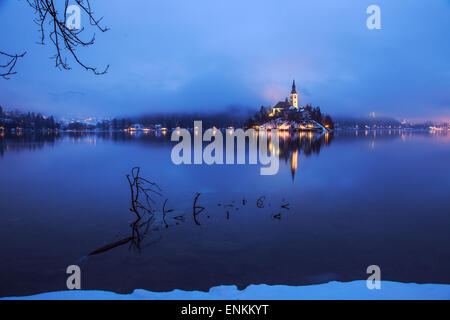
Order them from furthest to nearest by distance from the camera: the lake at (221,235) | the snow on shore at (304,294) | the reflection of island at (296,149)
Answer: the reflection of island at (296,149), the lake at (221,235), the snow on shore at (304,294)

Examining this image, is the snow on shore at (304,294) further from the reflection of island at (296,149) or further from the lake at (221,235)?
the reflection of island at (296,149)

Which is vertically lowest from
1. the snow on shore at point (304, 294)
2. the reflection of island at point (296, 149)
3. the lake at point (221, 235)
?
the lake at point (221, 235)

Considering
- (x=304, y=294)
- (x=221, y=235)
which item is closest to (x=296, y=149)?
(x=221, y=235)

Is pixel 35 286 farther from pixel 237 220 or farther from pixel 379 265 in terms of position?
pixel 379 265

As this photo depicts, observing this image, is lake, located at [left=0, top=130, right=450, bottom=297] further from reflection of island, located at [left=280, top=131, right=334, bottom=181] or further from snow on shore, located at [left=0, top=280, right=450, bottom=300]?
reflection of island, located at [left=280, top=131, right=334, bottom=181]

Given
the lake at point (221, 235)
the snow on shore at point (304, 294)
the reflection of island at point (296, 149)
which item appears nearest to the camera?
the snow on shore at point (304, 294)

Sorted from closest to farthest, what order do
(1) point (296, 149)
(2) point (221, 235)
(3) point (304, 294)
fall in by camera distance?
(3) point (304, 294)
(2) point (221, 235)
(1) point (296, 149)

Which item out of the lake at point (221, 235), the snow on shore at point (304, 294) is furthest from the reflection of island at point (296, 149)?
the snow on shore at point (304, 294)

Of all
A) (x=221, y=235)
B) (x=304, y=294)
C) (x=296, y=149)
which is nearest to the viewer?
(x=304, y=294)

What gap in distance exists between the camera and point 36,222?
13188mm

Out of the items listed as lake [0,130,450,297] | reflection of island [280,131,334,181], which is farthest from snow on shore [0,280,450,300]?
reflection of island [280,131,334,181]

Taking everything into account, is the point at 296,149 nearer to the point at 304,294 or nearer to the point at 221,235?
the point at 221,235

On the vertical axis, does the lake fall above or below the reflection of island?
below

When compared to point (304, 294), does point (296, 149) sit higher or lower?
higher
